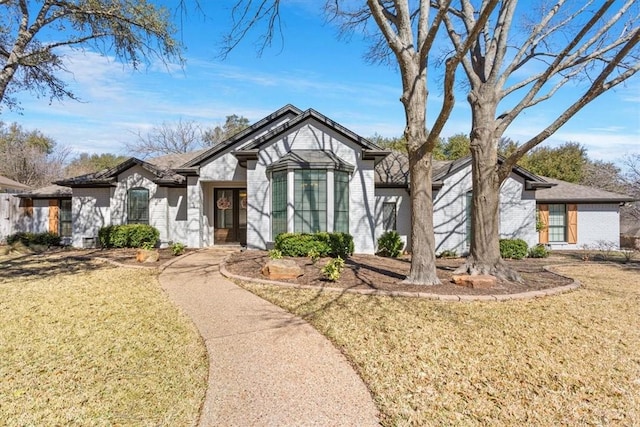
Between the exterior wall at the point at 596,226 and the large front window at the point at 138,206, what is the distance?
794 inches

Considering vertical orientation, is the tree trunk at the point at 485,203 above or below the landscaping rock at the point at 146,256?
above

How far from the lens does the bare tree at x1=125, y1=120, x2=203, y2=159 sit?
3497cm

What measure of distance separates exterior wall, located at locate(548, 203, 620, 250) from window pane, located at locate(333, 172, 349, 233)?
11.8 m

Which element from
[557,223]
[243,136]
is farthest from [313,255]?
[557,223]

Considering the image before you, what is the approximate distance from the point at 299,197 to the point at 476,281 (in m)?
7.08

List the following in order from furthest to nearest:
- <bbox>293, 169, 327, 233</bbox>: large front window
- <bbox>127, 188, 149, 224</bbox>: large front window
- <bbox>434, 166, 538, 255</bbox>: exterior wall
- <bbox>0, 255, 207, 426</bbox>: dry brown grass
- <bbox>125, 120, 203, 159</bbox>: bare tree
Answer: <bbox>125, 120, 203, 159</bbox>: bare tree
<bbox>127, 188, 149, 224</bbox>: large front window
<bbox>434, 166, 538, 255</bbox>: exterior wall
<bbox>293, 169, 327, 233</bbox>: large front window
<bbox>0, 255, 207, 426</bbox>: dry brown grass

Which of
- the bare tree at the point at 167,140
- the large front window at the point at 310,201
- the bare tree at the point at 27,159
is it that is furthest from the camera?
the bare tree at the point at 167,140

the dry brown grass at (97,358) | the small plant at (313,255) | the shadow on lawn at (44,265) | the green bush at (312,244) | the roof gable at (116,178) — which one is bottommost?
the dry brown grass at (97,358)

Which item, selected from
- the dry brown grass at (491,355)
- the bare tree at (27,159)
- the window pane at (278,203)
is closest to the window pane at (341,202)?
the window pane at (278,203)

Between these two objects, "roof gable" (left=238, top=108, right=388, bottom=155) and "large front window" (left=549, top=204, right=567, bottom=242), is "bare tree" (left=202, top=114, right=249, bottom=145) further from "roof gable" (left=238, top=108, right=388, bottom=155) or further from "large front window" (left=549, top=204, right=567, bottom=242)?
"large front window" (left=549, top=204, right=567, bottom=242)

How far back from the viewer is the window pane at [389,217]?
15.9 m

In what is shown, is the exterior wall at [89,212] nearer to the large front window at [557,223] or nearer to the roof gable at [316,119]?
the roof gable at [316,119]

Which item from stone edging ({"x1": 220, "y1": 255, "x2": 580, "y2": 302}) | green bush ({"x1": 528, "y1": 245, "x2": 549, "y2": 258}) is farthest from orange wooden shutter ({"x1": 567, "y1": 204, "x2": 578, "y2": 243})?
stone edging ({"x1": 220, "y1": 255, "x2": 580, "y2": 302})

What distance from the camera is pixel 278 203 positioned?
44.3 ft
